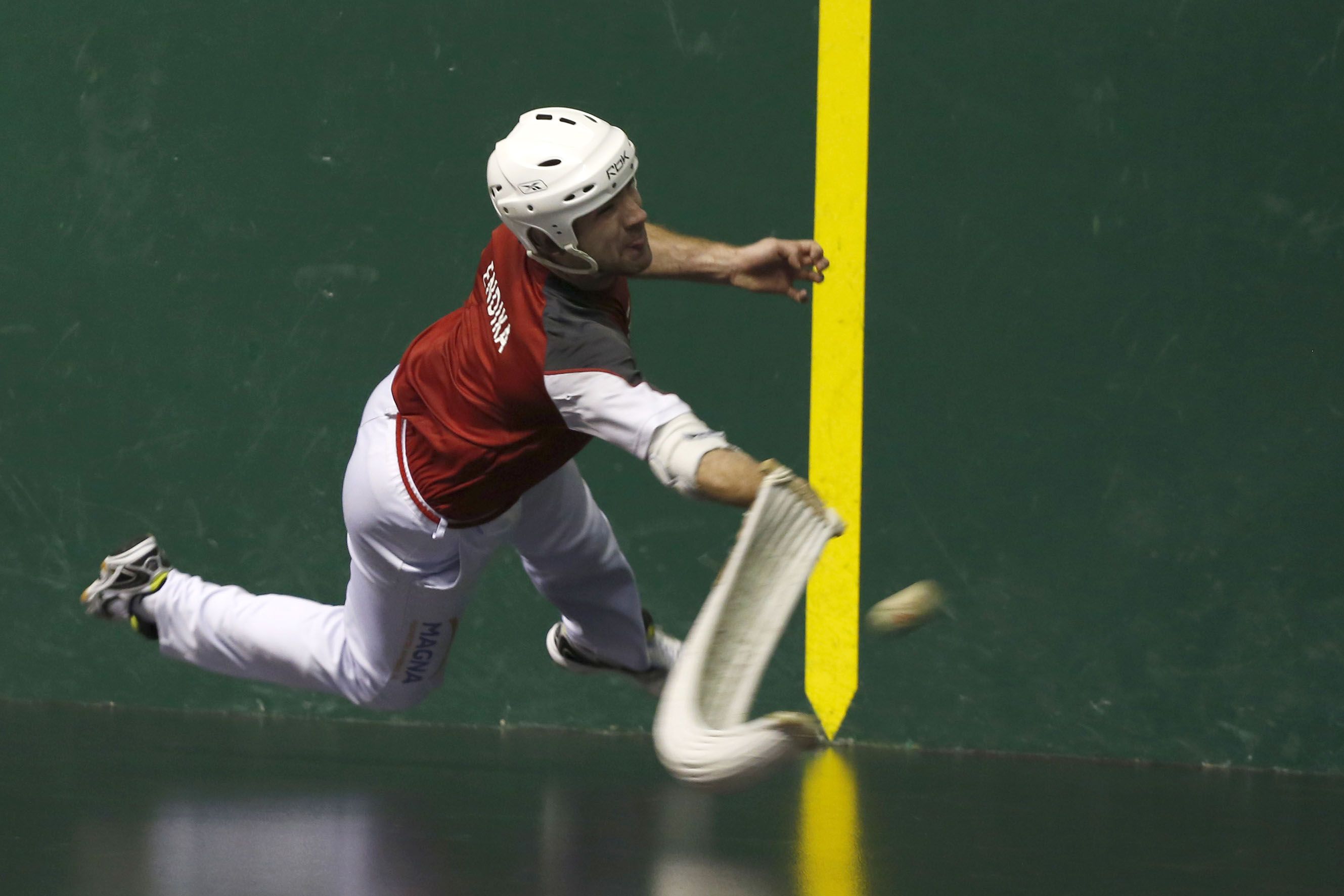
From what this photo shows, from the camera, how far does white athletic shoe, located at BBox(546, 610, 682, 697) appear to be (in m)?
3.69

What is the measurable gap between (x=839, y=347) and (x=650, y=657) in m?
1.16

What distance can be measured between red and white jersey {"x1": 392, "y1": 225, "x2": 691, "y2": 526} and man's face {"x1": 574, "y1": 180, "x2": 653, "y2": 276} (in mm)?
84

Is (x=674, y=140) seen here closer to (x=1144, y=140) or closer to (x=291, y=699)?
(x=1144, y=140)

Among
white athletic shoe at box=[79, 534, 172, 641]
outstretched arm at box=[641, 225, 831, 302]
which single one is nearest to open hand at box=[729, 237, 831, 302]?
outstretched arm at box=[641, 225, 831, 302]

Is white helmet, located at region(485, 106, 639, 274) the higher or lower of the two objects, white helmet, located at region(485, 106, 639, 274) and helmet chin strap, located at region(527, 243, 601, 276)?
the higher

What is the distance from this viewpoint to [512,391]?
2.97 meters

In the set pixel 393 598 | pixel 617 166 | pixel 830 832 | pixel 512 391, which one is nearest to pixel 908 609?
pixel 830 832

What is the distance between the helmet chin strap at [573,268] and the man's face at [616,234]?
1 centimetres


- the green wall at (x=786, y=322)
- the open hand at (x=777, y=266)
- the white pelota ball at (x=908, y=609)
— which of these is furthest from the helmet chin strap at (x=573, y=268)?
the green wall at (x=786, y=322)

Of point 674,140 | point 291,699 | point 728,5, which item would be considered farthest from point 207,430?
point 728,5

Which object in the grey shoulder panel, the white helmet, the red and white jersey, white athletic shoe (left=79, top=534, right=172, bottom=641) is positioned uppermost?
the white helmet

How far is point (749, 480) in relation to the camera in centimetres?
257

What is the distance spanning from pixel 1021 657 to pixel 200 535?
8.19ft

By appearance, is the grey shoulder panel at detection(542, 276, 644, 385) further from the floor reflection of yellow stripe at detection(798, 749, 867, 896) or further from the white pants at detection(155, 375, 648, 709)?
the floor reflection of yellow stripe at detection(798, 749, 867, 896)
